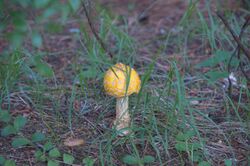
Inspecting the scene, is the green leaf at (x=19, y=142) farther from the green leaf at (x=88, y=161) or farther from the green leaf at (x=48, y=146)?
the green leaf at (x=88, y=161)

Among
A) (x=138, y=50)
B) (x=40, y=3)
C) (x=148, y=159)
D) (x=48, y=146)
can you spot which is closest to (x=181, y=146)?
(x=148, y=159)

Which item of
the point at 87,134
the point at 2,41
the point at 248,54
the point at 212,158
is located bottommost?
the point at 212,158

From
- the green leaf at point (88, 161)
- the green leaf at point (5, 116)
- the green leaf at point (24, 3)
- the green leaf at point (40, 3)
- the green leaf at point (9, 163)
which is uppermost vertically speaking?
the green leaf at point (24, 3)

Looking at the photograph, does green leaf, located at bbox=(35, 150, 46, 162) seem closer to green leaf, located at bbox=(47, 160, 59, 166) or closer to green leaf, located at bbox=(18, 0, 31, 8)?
green leaf, located at bbox=(47, 160, 59, 166)

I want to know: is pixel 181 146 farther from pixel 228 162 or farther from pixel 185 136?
pixel 228 162

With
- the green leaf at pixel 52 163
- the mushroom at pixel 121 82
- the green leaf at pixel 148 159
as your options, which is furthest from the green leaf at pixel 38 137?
the green leaf at pixel 148 159

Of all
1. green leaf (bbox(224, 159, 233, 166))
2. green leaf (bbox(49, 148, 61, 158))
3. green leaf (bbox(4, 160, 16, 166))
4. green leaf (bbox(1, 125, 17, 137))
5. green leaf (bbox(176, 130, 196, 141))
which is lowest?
green leaf (bbox(224, 159, 233, 166))

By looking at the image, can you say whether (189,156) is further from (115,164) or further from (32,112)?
(32,112)

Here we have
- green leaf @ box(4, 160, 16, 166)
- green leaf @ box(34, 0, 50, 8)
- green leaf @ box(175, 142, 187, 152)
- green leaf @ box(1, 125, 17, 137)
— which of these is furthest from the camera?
green leaf @ box(1, 125, 17, 137)

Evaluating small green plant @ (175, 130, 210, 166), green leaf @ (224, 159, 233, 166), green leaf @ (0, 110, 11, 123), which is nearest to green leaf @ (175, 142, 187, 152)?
small green plant @ (175, 130, 210, 166)

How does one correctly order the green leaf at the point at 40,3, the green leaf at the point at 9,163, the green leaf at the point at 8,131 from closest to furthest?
the green leaf at the point at 40,3 → the green leaf at the point at 9,163 → the green leaf at the point at 8,131

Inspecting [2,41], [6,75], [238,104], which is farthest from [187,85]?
[2,41]
